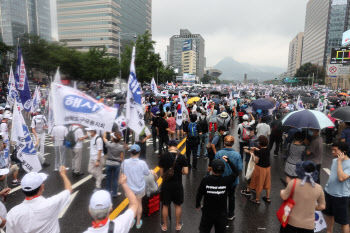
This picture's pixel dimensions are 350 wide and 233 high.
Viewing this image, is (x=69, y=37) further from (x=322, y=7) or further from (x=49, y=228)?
(x=322, y=7)

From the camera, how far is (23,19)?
104 metres

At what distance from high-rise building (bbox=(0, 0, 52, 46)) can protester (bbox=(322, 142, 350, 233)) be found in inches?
3849

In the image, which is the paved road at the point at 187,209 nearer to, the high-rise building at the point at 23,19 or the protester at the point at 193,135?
the protester at the point at 193,135

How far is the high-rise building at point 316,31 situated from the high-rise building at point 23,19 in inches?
5433

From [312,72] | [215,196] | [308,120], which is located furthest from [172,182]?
[312,72]

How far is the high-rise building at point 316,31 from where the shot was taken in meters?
123

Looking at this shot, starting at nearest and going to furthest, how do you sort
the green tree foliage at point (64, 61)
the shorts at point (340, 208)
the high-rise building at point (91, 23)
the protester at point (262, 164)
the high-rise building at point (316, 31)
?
the shorts at point (340, 208), the protester at point (262, 164), the green tree foliage at point (64, 61), the high-rise building at point (91, 23), the high-rise building at point (316, 31)

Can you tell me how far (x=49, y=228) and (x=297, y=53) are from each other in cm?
21647

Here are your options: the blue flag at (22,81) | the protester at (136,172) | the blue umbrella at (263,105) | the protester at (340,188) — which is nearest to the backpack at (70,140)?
the blue flag at (22,81)

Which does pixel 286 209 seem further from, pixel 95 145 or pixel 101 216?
pixel 95 145

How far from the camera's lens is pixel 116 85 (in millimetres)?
53938

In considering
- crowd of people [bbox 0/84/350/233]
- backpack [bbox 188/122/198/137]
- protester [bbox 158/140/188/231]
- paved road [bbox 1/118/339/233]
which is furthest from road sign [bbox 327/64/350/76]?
protester [bbox 158/140/188/231]

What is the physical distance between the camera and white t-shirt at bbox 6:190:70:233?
7.60 ft

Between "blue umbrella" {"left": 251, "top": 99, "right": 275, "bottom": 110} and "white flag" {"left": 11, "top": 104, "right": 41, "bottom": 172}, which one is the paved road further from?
"blue umbrella" {"left": 251, "top": 99, "right": 275, "bottom": 110}
